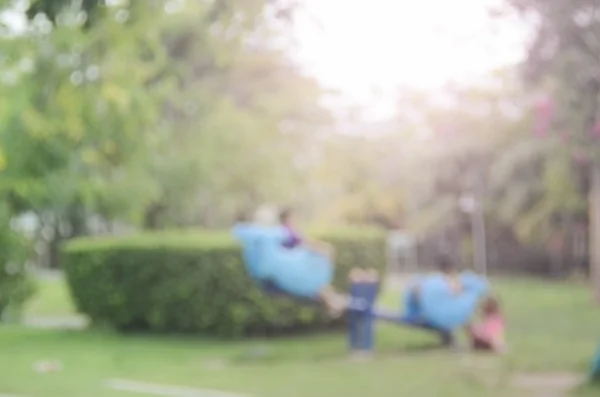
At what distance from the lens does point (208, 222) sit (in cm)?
1270

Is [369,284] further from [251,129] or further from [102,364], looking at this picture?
[251,129]

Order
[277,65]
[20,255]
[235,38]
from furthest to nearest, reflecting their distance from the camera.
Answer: [277,65] → [20,255] → [235,38]

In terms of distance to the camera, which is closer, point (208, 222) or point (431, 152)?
point (208, 222)

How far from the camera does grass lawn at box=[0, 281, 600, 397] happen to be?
5.17 m

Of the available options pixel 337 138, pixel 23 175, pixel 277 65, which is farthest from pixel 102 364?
pixel 337 138

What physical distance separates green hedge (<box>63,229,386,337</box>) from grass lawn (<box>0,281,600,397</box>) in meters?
0.21

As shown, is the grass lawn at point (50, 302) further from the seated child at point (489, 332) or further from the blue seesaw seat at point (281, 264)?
the seated child at point (489, 332)

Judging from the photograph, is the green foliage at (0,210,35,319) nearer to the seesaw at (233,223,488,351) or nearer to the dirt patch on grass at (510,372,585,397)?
the seesaw at (233,223,488,351)

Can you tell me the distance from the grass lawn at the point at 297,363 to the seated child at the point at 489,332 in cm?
13

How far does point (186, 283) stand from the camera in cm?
799

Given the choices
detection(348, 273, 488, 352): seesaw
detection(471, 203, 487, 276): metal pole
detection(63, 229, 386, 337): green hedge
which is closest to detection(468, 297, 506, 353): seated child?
detection(348, 273, 488, 352): seesaw

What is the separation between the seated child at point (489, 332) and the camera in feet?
21.7

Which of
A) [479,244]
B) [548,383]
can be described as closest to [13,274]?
[548,383]

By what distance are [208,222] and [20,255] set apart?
401 centimetres
